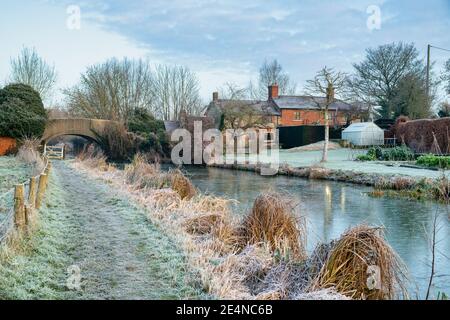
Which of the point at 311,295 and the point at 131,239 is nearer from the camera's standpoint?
the point at 311,295

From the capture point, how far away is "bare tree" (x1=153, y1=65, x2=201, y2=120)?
25163mm

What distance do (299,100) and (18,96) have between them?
26168mm

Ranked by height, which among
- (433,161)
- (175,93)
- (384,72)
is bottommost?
(433,161)

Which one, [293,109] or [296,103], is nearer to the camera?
[293,109]

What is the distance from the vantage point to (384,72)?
99.0 ft

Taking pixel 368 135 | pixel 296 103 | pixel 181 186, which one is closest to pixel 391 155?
pixel 368 135

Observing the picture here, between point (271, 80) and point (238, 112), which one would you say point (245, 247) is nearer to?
point (238, 112)

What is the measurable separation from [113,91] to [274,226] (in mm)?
16458

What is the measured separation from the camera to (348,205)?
1030 centimetres

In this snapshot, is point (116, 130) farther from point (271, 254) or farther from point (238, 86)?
point (271, 254)

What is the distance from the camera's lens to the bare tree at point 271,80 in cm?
3750

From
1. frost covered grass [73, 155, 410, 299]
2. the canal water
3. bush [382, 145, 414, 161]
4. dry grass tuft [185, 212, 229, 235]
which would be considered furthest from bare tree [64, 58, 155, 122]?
→ bush [382, 145, 414, 161]

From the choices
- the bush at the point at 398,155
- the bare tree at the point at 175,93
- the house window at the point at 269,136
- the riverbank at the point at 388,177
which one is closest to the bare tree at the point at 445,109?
the bush at the point at 398,155
